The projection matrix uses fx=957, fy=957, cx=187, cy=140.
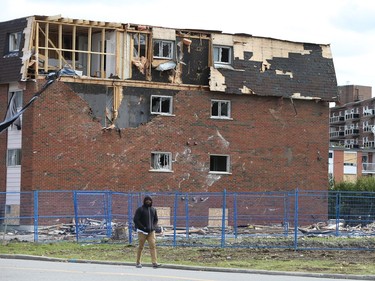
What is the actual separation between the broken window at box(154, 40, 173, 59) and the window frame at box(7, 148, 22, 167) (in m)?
9.23

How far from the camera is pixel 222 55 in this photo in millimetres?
54969

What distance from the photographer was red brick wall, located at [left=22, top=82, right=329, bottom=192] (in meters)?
49.6

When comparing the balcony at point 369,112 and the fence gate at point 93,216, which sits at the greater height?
the balcony at point 369,112

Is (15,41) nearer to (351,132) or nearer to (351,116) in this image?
(351,116)

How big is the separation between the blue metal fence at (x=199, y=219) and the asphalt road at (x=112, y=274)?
7.63 metres

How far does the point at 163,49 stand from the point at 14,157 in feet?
33.3

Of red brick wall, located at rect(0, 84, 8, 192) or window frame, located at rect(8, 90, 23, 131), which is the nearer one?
window frame, located at rect(8, 90, 23, 131)

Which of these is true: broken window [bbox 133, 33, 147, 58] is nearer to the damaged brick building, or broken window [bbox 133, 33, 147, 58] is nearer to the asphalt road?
the damaged brick building

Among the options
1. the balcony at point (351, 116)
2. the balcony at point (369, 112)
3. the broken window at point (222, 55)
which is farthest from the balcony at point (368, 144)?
the broken window at point (222, 55)

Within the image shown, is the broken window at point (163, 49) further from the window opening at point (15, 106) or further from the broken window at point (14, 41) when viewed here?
the window opening at point (15, 106)

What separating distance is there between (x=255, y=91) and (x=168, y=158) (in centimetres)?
665

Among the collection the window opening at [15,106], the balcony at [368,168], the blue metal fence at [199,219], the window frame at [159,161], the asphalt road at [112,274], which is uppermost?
the window opening at [15,106]

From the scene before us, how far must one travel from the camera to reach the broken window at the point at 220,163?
54509mm

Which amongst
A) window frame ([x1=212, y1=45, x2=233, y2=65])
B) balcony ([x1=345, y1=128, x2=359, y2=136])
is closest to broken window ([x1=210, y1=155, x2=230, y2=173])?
window frame ([x1=212, y1=45, x2=233, y2=65])
